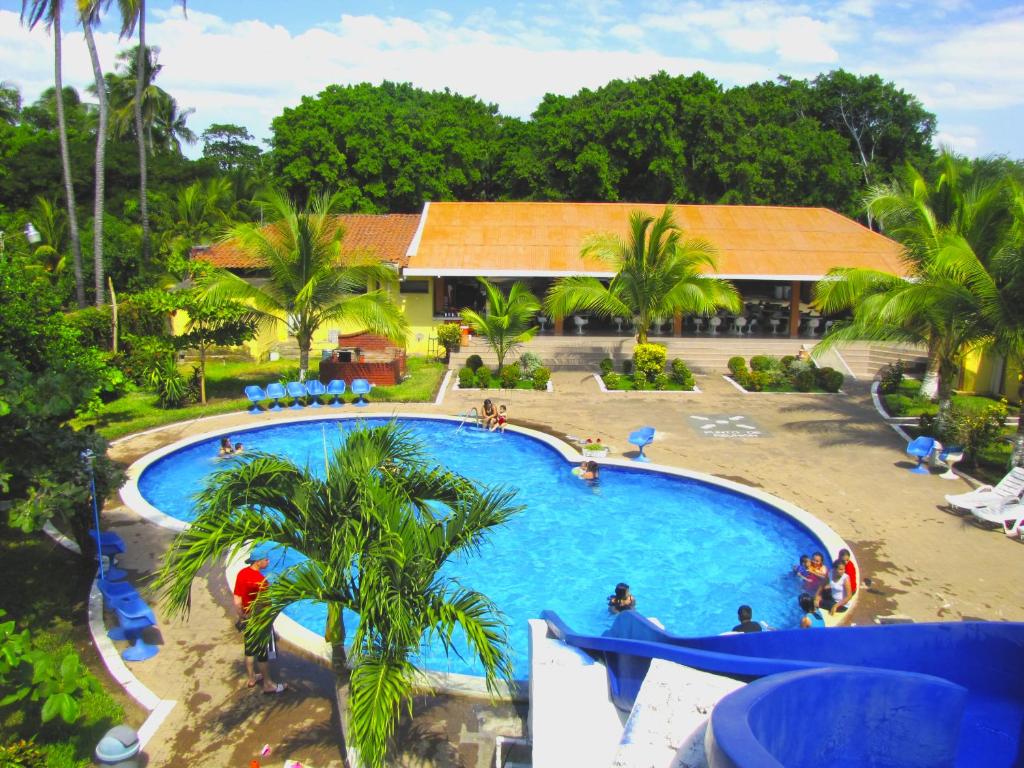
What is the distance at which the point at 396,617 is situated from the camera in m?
5.61

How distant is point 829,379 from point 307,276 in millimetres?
Answer: 14437

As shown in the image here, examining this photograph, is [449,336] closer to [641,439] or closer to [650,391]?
[650,391]

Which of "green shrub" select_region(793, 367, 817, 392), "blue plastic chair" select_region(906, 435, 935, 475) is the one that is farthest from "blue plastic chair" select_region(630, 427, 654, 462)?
"green shrub" select_region(793, 367, 817, 392)

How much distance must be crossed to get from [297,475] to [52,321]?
4.76 meters

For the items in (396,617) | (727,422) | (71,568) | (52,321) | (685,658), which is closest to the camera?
(685,658)

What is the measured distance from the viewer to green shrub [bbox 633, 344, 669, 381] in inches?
872

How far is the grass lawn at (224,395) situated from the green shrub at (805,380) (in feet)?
33.6

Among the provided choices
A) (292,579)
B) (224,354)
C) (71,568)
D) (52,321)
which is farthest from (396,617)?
(224,354)

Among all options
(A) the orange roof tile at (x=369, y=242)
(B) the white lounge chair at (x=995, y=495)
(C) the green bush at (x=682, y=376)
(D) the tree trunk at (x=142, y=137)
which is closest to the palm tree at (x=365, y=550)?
(B) the white lounge chair at (x=995, y=495)

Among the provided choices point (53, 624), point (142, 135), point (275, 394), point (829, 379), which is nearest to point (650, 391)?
point (829, 379)

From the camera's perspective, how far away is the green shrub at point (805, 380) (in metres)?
21.9

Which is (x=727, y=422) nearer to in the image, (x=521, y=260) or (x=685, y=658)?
(x=521, y=260)

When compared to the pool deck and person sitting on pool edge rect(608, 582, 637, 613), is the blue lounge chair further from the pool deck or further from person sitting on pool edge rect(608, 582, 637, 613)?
person sitting on pool edge rect(608, 582, 637, 613)

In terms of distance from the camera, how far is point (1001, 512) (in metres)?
12.6
